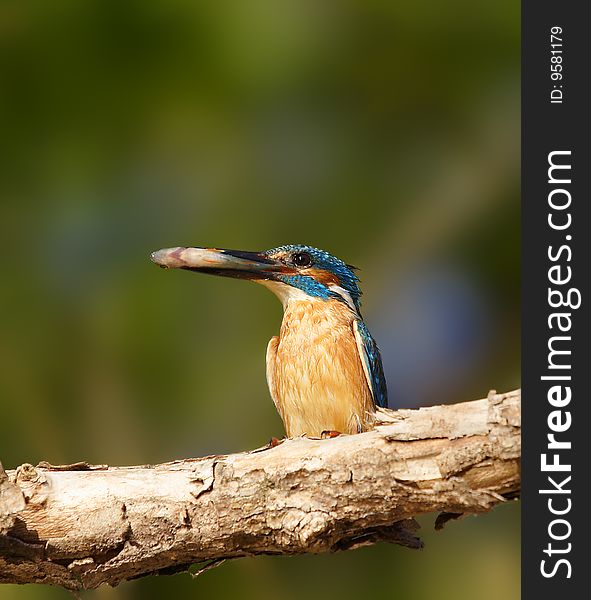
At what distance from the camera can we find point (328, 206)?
21.4 feet

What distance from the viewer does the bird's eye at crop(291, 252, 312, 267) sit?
4695mm

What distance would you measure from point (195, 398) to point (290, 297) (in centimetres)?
159

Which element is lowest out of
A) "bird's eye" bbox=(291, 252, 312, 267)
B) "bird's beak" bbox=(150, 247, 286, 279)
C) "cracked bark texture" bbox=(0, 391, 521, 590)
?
"cracked bark texture" bbox=(0, 391, 521, 590)

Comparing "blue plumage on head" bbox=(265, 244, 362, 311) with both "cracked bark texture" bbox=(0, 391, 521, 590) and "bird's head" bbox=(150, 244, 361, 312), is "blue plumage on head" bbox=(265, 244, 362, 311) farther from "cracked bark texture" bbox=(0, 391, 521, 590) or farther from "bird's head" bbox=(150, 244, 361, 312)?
"cracked bark texture" bbox=(0, 391, 521, 590)

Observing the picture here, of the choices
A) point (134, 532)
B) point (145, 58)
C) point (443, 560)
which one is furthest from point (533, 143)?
point (145, 58)

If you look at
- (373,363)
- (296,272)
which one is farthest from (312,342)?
(296,272)

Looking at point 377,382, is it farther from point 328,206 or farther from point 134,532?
point 328,206

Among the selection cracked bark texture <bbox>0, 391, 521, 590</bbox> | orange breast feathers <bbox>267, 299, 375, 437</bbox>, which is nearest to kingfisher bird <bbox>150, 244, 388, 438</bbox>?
orange breast feathers <bbox>267, 299, 375, 437</bbox>

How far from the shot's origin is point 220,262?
14.2ft

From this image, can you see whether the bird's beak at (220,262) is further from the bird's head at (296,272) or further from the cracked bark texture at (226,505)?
the cracked bark texture at (226,505)

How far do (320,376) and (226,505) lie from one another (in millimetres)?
1269

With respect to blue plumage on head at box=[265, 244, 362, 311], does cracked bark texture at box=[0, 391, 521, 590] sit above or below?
below

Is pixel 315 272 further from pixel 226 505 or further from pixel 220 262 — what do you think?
pixel 226 505

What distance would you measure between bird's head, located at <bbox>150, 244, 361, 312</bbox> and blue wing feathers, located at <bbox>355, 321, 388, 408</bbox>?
260 millimetres
